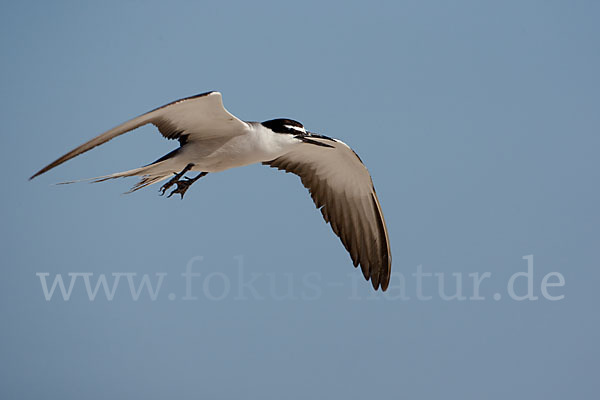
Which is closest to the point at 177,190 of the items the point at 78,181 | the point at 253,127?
the point at 253,127

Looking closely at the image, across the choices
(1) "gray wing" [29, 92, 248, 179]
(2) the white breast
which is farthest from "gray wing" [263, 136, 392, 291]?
(1) "gray wing" [29, 92, 248, 179]

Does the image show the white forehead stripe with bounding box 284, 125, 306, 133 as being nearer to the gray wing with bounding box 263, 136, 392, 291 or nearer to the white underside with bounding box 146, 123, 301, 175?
the white underside with bounding box 146, 123, 301, 175

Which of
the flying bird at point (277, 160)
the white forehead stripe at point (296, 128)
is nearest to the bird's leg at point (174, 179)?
the flying bird at point (277, 160)

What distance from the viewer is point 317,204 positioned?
225 inches

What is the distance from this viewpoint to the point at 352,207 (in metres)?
5.72

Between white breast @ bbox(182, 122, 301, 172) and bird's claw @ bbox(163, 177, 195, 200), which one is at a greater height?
white breast @ bbox(182, 122, 301, 172)

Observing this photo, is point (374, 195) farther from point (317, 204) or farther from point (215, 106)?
point (215, 106)

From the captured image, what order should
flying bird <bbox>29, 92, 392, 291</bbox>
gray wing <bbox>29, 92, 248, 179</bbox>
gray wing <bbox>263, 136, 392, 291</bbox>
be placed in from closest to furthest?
gray wing <bbox>29, 92, 248, 179</bbox>, flying bird <bbox>29, 92, 392, 291</bbox>, gray wing <bbox>263, 136, 392, 291</bbox>

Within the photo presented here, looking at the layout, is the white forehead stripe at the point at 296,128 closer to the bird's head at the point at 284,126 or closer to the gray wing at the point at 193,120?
the bird's head at the point at 284,126

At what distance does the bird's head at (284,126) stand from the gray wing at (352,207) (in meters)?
0.65

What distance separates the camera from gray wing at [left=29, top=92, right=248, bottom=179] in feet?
13.6

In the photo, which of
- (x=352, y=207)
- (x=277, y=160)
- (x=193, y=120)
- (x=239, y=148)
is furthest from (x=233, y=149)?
(x=352, y=207)

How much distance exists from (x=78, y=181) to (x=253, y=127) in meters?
1.24

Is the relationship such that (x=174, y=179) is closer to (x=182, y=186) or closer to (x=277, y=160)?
(x=182, y=186)
